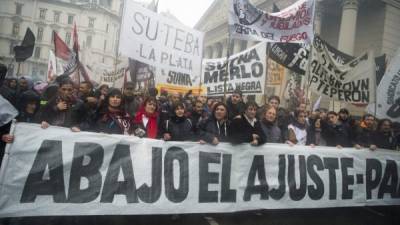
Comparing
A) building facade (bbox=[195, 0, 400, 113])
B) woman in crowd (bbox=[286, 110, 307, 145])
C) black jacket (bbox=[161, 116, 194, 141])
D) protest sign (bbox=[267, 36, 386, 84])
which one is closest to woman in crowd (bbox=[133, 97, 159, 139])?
black jacket (bbox=[161, 116, 194, 141])

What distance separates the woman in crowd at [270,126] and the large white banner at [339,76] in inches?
89.8

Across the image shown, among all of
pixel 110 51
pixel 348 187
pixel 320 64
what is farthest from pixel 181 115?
pixel 110 51

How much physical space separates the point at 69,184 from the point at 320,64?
570 cm

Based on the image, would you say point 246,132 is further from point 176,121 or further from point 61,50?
point 61,50

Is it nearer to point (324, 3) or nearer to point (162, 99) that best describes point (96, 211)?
point (162, 99)

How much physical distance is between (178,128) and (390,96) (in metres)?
4.77

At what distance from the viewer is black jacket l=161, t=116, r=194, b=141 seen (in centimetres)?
507

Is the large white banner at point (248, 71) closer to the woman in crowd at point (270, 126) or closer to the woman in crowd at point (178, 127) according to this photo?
the woman in crowd at point (270, 126)

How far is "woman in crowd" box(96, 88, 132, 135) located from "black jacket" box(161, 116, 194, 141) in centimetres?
63

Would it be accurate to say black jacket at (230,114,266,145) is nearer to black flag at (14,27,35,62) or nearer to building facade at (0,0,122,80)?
black flag at (14,27,35,62)

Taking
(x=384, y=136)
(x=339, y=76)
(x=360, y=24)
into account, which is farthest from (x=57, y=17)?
(x=384, y=136)

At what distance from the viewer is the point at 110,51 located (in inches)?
3049

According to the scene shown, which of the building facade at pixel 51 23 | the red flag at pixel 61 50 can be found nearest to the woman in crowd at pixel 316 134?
the red flag at pixel 61 50

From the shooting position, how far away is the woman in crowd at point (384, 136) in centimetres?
664
